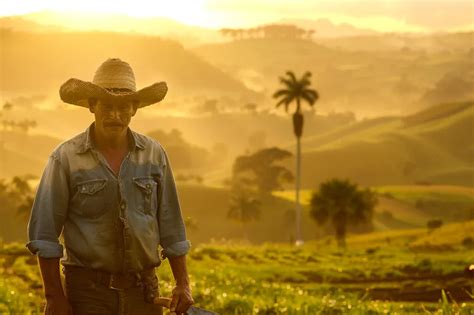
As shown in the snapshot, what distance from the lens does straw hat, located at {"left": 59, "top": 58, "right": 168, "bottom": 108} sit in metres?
5.20

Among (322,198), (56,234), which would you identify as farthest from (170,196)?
(322,198)

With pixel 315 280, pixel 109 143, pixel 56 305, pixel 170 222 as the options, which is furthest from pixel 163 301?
pixel 315 280

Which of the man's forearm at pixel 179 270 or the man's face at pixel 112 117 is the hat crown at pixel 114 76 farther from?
the man's forearm at pixel 179 270

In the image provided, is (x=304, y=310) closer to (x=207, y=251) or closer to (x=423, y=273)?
(x=423, y=273)

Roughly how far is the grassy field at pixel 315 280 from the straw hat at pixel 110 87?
11.1ft

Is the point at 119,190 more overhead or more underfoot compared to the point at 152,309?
more overhead

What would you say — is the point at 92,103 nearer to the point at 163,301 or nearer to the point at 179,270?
the point at 179,270

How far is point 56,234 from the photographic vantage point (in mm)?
5066

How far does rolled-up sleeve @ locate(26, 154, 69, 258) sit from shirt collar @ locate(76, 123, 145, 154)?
0.57ft

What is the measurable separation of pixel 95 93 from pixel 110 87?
13 centimetres

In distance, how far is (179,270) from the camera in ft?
17.9

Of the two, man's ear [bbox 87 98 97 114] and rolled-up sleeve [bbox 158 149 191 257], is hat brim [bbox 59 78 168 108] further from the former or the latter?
rolled-up sleeve [bbox 158 149 191 257]

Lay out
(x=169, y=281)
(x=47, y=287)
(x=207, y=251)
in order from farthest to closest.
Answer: (x=207, y=251) → (x=169, y=281) → (x=47, y=287)

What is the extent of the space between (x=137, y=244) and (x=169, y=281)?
14.5 m
